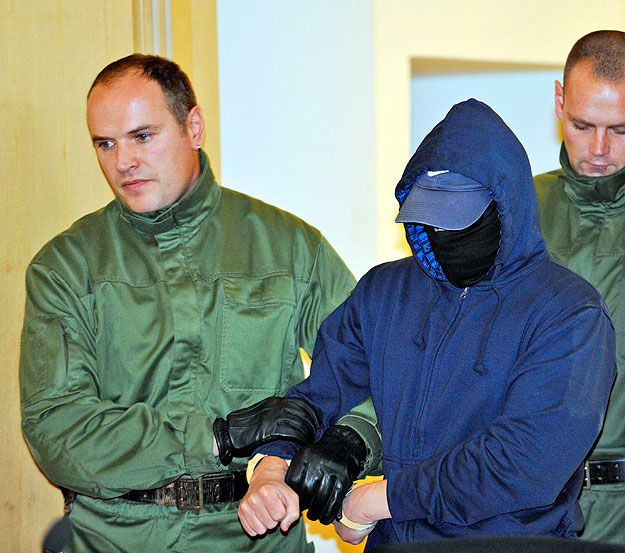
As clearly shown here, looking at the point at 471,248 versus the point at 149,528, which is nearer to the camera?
the point at 471,248

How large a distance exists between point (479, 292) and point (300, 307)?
696 mm

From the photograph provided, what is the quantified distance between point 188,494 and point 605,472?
1.08 metres

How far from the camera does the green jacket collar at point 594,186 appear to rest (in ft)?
8.21

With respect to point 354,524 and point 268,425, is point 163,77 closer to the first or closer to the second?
point 268,425

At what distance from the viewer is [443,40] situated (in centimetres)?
342

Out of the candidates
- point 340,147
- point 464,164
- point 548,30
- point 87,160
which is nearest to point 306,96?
point 340,147

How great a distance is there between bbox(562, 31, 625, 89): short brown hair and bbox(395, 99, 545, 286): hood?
873mm

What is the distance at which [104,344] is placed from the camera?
2256mm

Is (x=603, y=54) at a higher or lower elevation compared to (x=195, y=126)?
higher

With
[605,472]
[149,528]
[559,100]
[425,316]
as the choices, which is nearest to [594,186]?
[559,100]

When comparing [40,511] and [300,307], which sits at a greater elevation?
[300,307]

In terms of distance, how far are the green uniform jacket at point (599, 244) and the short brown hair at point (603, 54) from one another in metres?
0.24

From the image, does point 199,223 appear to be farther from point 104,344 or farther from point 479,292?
point 479,292

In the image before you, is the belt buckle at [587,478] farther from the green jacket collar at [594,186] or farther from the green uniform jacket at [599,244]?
the green jacket collar at [594,186]
